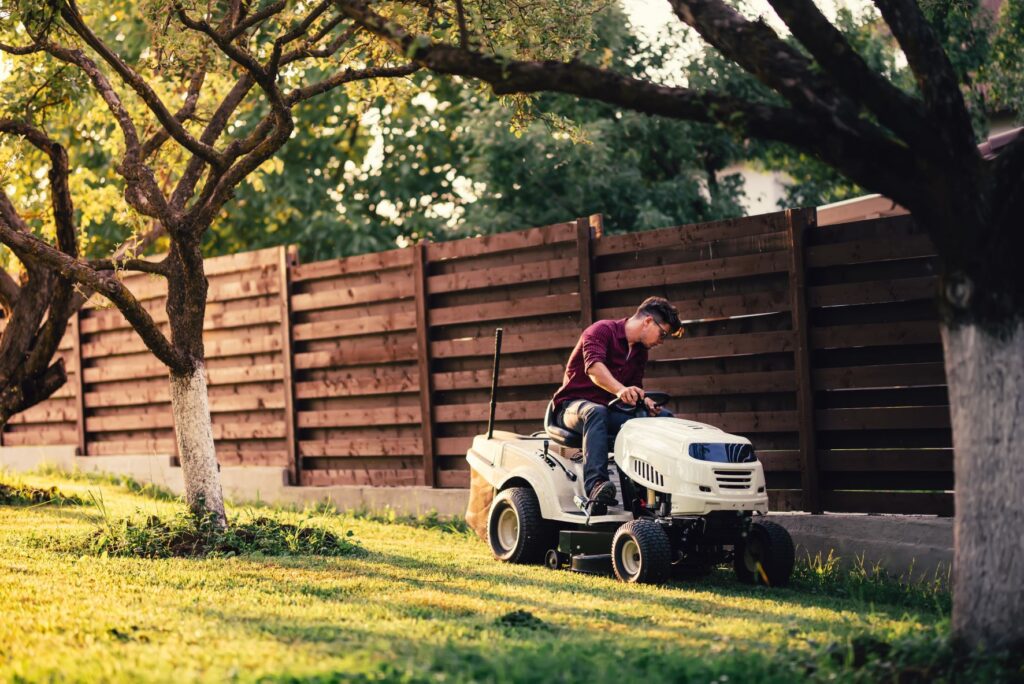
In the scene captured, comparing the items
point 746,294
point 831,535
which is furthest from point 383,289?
point 831,535

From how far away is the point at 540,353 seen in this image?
10305mm

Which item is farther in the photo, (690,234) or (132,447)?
(132,447)

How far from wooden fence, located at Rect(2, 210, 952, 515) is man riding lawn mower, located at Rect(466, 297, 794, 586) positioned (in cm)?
101

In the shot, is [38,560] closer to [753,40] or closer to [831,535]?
[831,535]

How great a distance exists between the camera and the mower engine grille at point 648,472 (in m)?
7.36

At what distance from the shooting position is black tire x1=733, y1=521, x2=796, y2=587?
24.0 ft

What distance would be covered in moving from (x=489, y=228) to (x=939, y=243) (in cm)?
1499

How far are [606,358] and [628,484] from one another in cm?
84

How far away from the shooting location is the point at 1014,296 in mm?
5277

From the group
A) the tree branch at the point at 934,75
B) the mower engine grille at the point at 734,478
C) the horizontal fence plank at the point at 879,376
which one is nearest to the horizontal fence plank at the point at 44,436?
the horizontal fence plank at the point at 879,376

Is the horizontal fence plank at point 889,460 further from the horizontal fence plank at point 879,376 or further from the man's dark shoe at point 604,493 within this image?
the man's dark shoe at point 604,493

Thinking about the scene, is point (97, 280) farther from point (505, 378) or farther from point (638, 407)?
point (638, 407)

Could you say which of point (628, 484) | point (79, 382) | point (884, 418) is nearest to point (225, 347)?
point (79, 382)

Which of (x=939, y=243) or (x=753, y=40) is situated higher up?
(x=753, y=40)
